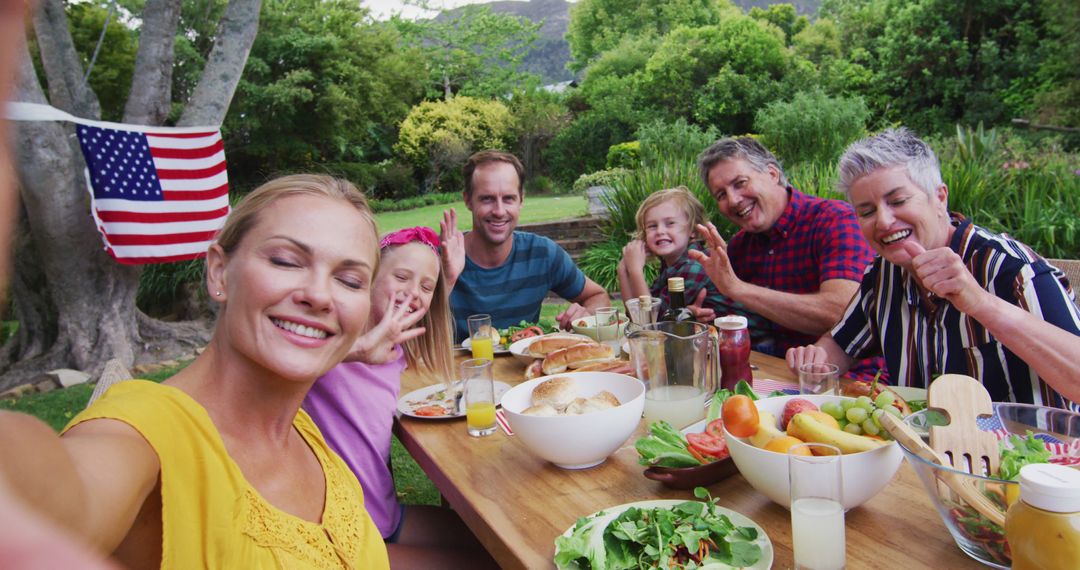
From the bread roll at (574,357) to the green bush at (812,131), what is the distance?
25.4 ft

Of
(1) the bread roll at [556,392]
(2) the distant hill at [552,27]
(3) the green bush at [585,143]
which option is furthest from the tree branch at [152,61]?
(2) the distant hill at [552,27]

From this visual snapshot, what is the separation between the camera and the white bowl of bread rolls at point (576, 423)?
1.66 metres

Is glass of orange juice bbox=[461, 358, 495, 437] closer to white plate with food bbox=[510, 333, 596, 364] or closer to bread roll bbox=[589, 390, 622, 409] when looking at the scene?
bread roll bbox=[589, 390, 622, 409]

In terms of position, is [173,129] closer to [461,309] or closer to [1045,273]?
[461,309]

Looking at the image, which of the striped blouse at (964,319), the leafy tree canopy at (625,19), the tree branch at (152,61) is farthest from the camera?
the leafy tree canopy at (625,19)

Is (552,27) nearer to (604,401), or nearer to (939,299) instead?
(939,299)

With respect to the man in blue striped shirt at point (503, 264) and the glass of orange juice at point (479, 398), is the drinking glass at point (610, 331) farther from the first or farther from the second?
the glass of orange juice at point (479, 398)

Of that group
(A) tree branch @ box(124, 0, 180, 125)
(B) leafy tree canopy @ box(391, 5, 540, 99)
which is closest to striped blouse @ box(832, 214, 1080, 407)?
(A) tree branch @ box(124, 0, 180, 125)

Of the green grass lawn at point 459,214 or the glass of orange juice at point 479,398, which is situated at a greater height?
the glass of orange juice at point 479,398

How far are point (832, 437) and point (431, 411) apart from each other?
1343 millimetres

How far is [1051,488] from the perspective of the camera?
36.2 inches

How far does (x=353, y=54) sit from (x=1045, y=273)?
68.1 ft

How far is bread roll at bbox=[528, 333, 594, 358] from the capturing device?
2771 millimetres

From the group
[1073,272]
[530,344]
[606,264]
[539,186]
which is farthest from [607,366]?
[539,186]
